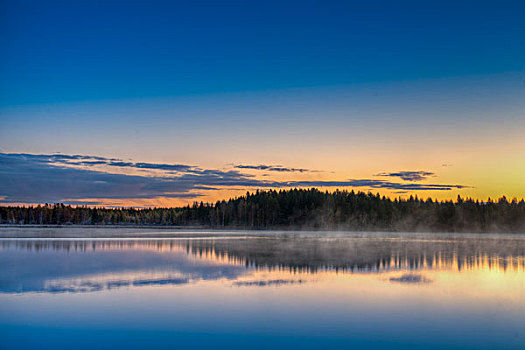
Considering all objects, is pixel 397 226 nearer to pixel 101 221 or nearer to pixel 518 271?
pixel 518 271

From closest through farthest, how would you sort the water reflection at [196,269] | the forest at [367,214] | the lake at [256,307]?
the lake at [256,307] < the water reflection at [196,269] < the forest at [367,214]

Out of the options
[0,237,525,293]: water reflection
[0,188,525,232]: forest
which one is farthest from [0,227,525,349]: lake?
[0,188,525,232]: forest

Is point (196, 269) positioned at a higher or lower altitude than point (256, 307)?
lower

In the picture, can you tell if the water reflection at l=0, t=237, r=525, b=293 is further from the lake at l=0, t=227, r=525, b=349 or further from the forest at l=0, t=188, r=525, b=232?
the forest at l=0, t=188, r=525, b=232

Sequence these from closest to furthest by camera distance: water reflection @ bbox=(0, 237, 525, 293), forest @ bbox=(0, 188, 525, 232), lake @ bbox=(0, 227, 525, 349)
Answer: lake @ bbox=(0, 227, 525, 349) → water reflection @ bbox=(0, 237, 525, 293) → forest @ bbox=(0, 188, 525, 232)

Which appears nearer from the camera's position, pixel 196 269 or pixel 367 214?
pixel 196 269

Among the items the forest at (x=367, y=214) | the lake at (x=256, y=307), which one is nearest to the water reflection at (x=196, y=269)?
the lake at (x=256, y=307)

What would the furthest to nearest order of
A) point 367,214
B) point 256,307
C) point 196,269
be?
point 367,214 < point 196,269 < point 256,307

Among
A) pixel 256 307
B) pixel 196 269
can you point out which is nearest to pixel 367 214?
pixel 196 269

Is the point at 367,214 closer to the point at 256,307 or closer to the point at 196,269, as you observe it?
the point at 196,269

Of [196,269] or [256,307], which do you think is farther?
[196,269]

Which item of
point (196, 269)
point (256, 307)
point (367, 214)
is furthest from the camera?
point (367, 214)

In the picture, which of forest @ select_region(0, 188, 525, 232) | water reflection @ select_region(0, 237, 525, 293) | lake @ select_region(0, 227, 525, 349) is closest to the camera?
lake @ select_region(0, 227, 525, 349)

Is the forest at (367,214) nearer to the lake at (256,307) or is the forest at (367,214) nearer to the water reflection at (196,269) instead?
the water reflection at (196,269)
